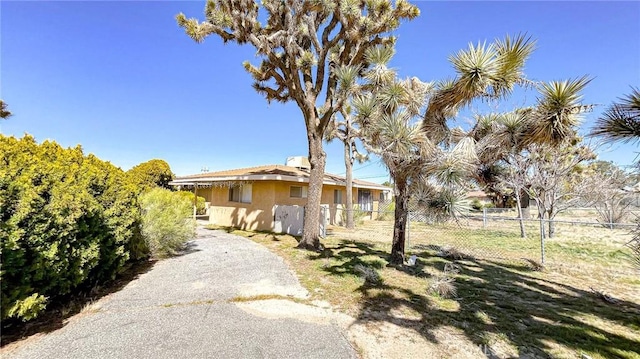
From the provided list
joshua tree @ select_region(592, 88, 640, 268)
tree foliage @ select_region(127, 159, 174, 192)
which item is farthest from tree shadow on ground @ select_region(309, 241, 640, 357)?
tree foliage @ select_region(127, 159, 174, 192)

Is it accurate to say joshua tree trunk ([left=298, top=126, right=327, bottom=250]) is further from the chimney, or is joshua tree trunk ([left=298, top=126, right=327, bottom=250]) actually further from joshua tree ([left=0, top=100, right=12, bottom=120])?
the chimney

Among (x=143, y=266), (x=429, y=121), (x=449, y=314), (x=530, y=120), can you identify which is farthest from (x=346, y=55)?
(x=143, y=266)

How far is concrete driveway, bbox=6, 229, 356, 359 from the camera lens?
307 centimetres

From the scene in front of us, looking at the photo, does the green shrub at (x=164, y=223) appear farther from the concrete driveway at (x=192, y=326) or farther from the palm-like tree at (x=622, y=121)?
the palm-like tree at (x=622, y=121)

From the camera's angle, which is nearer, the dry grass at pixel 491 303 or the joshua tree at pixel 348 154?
the dry grass at pixel 491 303

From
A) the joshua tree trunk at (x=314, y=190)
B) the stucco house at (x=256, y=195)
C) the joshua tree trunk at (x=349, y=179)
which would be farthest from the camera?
the joshua tree trunk at (x=349, y=179)

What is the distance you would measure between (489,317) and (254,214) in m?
11.6

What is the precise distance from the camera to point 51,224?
3.36 meters

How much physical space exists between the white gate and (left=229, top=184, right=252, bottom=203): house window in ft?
6.88

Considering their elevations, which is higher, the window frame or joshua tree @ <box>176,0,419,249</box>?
joshua tree @ <box>176,0,419,249</box>

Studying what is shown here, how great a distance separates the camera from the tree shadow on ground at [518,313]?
3451 mm

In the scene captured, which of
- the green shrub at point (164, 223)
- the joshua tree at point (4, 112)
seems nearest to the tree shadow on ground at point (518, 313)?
the green shrub at point (164, 223)

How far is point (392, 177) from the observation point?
6707 millimetres

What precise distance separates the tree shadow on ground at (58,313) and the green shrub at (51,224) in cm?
22
